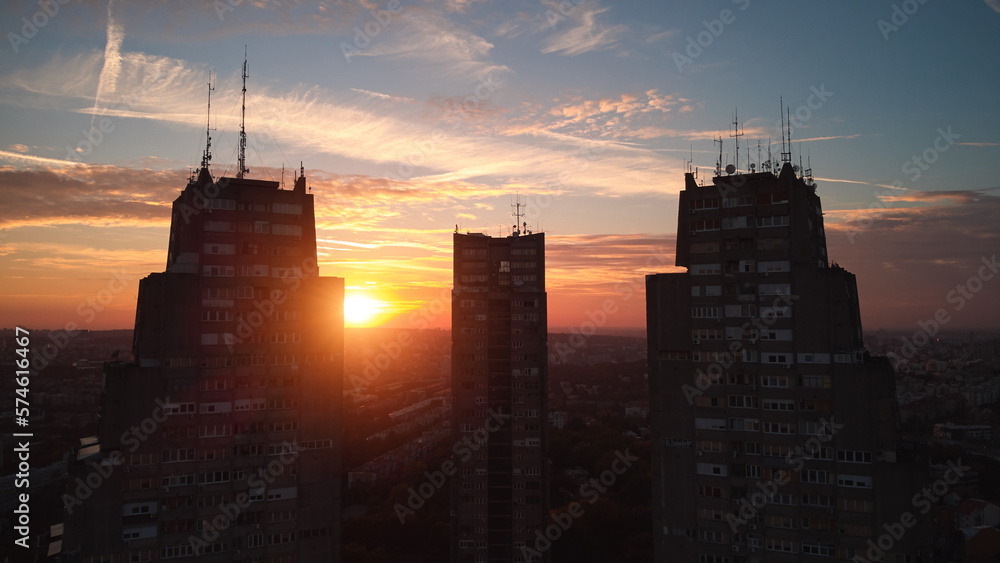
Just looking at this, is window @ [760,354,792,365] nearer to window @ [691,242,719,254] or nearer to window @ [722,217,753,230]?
window @ [691,242,719,254]

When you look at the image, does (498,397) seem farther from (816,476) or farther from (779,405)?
(816,476)

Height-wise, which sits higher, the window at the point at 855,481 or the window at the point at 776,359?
the window at the point at 776,359

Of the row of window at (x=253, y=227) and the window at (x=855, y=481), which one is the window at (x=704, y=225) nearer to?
the window at (x=855, y=481)

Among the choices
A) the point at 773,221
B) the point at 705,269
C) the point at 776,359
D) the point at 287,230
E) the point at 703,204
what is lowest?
the point at 776,359

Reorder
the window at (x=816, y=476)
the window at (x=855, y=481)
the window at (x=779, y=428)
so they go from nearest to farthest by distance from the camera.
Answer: the window at (x=855, y=481) → the window at (x=816, y=476) → the window at (x=779, y=428)

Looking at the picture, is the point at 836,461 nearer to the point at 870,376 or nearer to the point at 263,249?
the point at 870,376

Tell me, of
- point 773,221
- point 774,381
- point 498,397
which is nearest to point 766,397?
point 774,381

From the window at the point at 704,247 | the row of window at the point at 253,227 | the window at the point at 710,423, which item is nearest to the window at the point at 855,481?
the window at the point at 710,423
